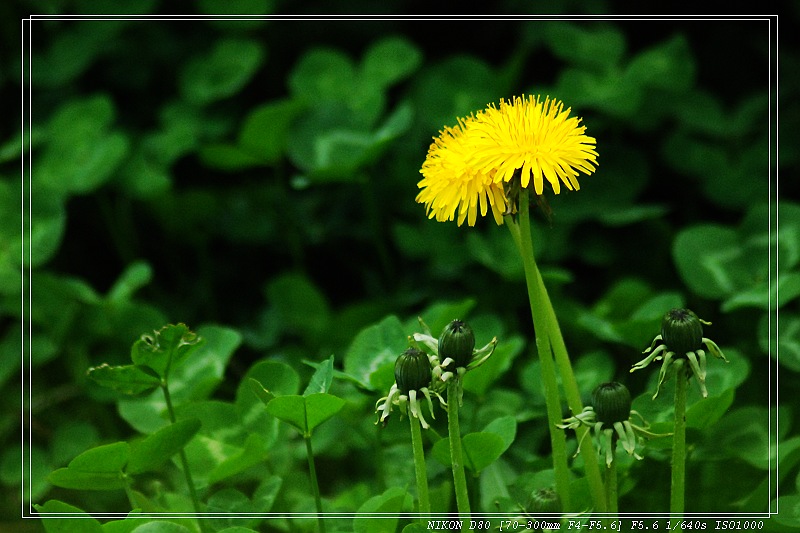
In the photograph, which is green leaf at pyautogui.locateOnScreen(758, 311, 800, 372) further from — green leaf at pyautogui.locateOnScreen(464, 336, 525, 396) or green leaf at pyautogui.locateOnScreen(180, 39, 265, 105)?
green leaf at pyautogui.locateOnScreen(180, 39, 265, 105)

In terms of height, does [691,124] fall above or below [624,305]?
above

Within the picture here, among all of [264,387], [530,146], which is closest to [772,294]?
[530,146]

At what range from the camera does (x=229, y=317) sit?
1.72 m

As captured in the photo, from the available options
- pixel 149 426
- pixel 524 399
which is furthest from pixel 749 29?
pixel 149 426

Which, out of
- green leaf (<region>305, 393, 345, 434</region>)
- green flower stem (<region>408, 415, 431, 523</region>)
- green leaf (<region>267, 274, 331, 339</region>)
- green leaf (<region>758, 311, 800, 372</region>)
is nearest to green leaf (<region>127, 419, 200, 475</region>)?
green leaf (<region>305, 393, 345, 434</region>)

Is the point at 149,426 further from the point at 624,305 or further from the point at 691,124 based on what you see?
the point at 691,124

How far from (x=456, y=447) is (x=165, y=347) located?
1.07ft

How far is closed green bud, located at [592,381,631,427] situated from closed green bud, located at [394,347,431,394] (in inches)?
5.8

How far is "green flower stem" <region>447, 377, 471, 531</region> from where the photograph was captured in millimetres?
780

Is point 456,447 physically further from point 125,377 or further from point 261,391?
point 125,377

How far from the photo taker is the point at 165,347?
3.04ft

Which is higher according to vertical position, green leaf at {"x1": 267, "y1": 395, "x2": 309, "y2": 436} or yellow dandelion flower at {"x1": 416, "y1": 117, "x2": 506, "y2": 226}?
yellow dandelion flower at {"x1": 416, "y1": 117, "x2": 506, "y2": 226}

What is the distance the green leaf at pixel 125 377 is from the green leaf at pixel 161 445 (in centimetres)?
7

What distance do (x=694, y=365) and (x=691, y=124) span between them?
1011mm
